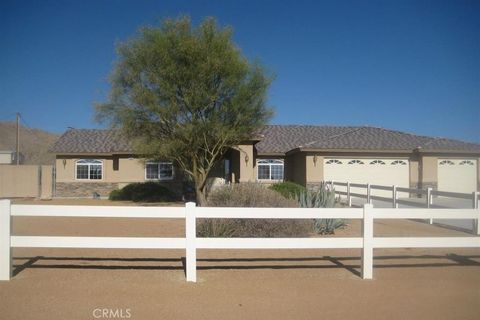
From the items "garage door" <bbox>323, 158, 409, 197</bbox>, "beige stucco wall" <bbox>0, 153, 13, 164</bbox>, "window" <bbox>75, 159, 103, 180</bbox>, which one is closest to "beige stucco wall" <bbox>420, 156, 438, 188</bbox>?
"garage door" <bbox>323, 158, 409, 197</bbox>

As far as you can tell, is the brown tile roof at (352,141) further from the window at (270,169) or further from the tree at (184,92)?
the tree at (184,92)

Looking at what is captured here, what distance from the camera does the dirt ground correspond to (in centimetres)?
543

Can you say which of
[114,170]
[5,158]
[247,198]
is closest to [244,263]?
[247,198]

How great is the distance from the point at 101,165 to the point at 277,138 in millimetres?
11544

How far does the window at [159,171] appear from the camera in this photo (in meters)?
27.6

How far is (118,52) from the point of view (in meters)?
19.6

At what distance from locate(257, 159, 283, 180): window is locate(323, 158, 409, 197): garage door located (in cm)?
377

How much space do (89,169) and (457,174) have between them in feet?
71.9

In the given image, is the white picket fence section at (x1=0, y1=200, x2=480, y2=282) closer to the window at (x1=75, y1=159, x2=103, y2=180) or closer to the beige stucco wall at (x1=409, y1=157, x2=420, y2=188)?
the beige stucco wall at (x1=409, y1=157, x2=420, y2=188)

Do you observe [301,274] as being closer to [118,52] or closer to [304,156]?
[118,52]

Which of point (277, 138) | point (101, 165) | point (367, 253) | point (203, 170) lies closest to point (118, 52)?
point (203, 170)

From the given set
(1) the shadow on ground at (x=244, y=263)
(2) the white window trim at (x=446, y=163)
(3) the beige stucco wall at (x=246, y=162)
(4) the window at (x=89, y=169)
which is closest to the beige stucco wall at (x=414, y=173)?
(2) the white window trim at (x=446, y=163)

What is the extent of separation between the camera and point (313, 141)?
28406 millimetres

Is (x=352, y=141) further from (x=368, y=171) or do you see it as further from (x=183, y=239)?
(x=183, y=239)
